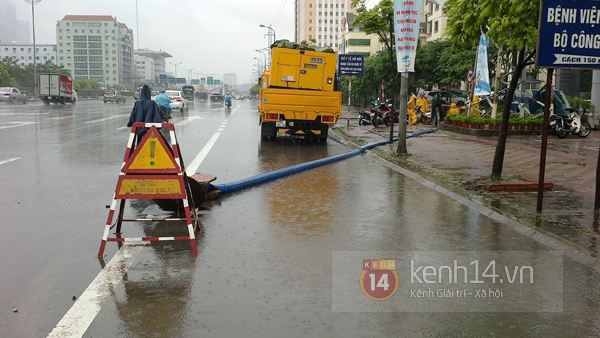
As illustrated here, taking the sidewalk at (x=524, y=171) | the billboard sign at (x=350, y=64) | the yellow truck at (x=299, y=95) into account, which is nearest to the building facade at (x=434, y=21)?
the billboard sign at (x=350, y=64)

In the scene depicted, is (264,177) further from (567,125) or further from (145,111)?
(567,125)

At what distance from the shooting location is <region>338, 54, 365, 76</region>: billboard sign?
22719 mm

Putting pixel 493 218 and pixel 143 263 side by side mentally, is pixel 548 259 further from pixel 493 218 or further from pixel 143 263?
pixel 143 263

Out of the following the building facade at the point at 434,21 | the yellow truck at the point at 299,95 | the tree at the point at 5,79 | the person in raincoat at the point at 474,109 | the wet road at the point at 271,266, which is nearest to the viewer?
the wet road at the point at 271,266

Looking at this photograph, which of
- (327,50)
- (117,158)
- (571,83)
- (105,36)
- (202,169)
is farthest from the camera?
(105,36)

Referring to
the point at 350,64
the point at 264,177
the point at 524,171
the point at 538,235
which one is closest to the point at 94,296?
the point at 538,235

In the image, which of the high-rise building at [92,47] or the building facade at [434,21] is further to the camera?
the high-rise building at [92,47]

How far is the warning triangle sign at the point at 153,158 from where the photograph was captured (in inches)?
229

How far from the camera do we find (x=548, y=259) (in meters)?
5.63

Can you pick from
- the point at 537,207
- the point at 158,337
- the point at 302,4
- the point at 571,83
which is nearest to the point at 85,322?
the point at 158,337

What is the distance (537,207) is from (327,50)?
12.3m

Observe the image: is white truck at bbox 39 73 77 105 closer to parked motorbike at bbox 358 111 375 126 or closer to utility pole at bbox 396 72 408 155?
parked motorbike at bbox 358 111 375 126

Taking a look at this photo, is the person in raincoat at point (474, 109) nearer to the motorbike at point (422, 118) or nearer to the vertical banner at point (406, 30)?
the motorbike at point (422, 118)

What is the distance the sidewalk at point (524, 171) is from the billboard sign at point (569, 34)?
81.0 inches
